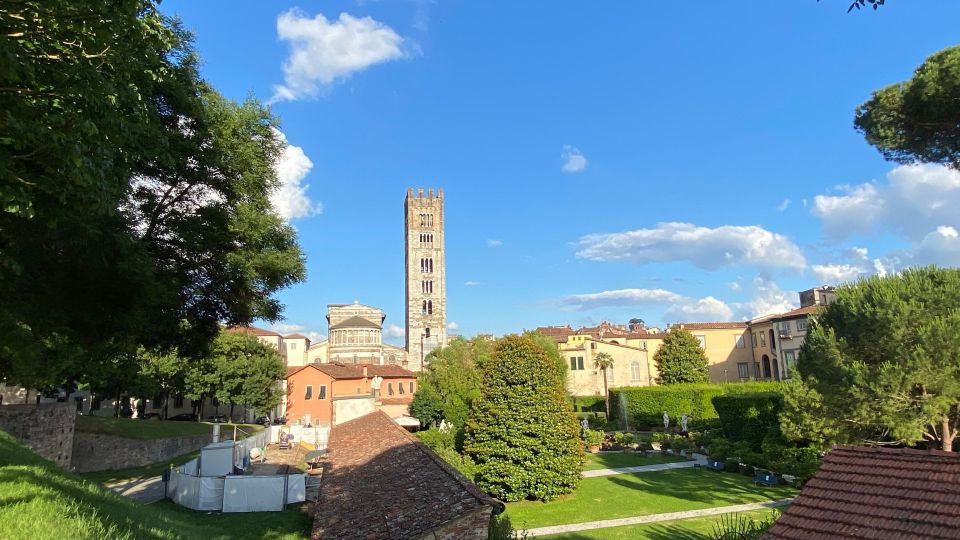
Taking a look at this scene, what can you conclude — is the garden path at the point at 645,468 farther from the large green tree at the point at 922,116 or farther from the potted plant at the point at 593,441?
the large green tree at the point at 922,116

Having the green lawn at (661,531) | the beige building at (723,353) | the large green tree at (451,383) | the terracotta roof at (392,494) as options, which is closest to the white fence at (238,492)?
the terracotta roof at (392,494)

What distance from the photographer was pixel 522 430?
20.1 metres

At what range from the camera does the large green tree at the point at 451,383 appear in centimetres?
3606

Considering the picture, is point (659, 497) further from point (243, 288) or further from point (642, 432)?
point (642, 432)

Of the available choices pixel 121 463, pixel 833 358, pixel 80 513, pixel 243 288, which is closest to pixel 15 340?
pixel 243 288

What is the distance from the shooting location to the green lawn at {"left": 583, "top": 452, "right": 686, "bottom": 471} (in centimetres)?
2802

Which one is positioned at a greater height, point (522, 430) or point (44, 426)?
point (44, 426)

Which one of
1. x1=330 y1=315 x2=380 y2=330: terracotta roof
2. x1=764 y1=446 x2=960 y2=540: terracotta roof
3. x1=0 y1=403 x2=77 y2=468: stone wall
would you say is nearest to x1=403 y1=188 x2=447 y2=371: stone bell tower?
x1=330 y1=315 x2=380 y2=330: terracotta roof

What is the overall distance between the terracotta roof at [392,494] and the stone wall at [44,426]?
14180mm

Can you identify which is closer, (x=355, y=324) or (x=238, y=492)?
(x=238, y=492)

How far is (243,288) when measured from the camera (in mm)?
16797

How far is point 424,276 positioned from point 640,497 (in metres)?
82.3

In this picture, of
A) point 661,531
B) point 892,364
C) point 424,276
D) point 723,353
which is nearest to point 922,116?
point 892,364

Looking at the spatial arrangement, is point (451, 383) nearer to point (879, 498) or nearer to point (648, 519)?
point (648, 519)
